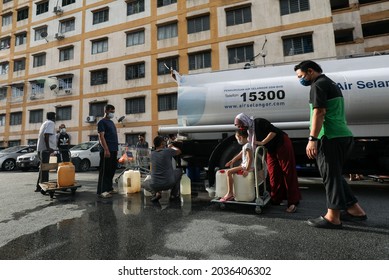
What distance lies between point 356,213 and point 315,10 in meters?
16.4

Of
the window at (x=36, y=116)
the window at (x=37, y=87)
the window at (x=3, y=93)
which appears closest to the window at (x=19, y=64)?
the window at (x=3, y=93)

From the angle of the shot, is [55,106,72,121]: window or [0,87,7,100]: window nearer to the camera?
[55,106,72,121]: window

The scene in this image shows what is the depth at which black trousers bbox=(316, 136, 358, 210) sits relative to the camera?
246 cm

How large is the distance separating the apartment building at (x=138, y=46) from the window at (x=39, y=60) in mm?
99

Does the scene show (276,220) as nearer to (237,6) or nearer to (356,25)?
(237,6)

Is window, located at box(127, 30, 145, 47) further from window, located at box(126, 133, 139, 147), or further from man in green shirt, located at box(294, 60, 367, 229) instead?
man in green shirt, located at box(294, 60, 367, 229)

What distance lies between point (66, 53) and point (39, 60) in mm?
3448

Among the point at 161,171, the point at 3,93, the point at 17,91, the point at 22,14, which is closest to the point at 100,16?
the point at 22,14

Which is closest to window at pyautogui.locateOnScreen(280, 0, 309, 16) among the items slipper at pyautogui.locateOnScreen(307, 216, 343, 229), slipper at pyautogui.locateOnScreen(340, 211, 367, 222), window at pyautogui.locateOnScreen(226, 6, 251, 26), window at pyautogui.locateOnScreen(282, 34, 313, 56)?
Answer: window at pyautogui.locateOnScreen(282, 34, 313, 56)

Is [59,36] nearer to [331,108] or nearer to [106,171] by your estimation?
[106,171]

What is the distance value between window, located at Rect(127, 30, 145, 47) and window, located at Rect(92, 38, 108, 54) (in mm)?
2346

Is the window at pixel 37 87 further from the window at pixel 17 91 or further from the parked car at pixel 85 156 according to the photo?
the parked car at pixel 85 156

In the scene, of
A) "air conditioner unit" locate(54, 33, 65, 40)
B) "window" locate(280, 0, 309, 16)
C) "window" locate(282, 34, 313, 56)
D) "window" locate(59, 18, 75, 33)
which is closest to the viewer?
"window" locate(282, 34, 313, 56)

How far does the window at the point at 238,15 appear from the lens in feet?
53.7
